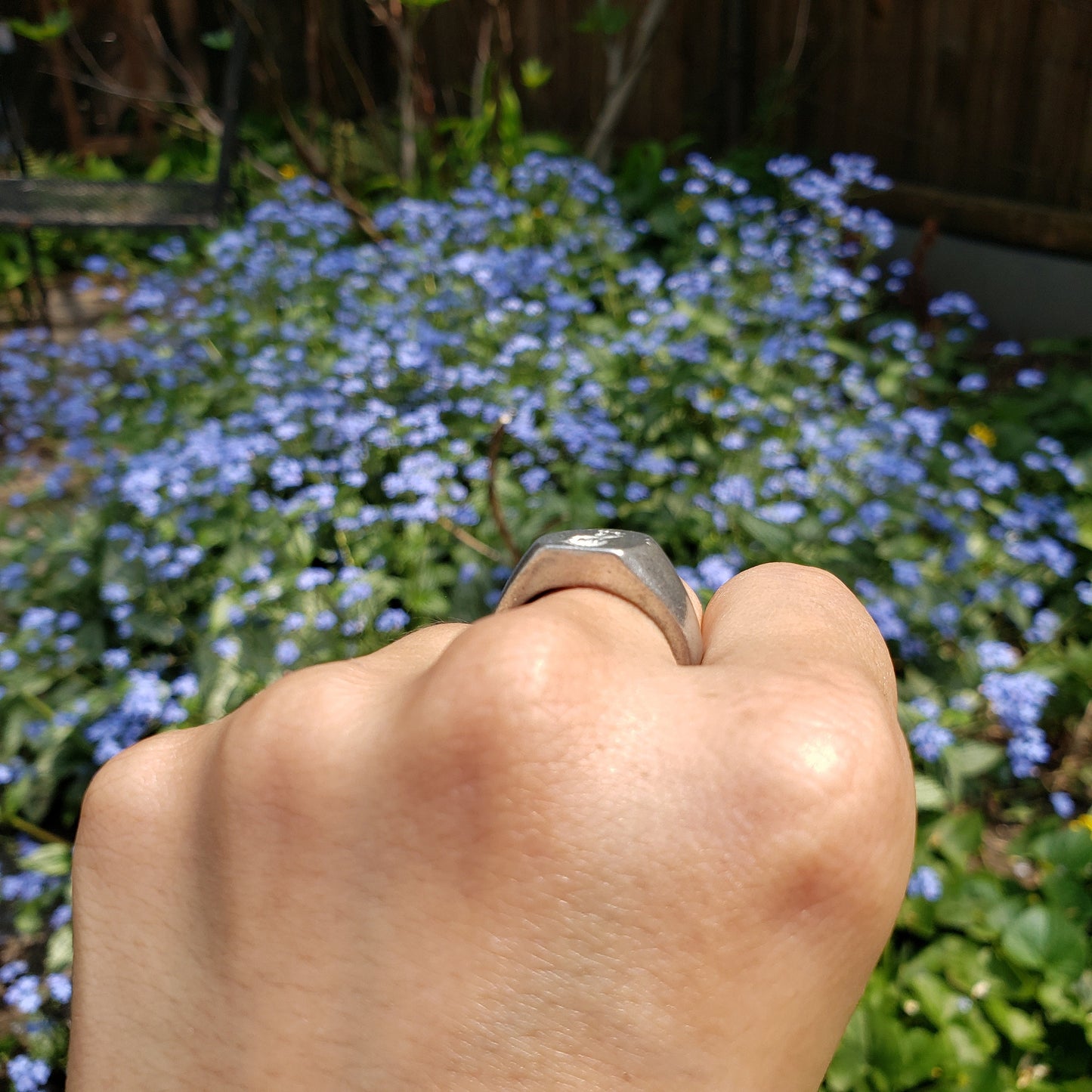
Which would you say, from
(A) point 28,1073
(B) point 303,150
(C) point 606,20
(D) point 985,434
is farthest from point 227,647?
(C) point 606,20

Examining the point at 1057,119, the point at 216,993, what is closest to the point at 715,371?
the point at 1057,119

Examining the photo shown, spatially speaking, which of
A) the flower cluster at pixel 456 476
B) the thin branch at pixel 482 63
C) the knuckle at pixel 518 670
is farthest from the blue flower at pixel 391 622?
the thin branch at pixel 482 63

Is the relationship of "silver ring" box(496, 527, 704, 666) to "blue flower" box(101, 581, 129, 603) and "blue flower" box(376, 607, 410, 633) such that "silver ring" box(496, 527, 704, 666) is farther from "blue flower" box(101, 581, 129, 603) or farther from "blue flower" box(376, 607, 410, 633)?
"blue flower" box(101, 581, 129, 603)

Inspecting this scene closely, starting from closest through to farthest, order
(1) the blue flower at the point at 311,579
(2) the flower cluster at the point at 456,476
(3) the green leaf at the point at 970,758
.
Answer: (3) the green leaf at the point at 970,758, (1) the blue flower at the point at 311,579, (2) the flower cluster at the point at 456,476

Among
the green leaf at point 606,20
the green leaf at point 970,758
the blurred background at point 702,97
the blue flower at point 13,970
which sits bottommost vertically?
the blue flower at point 13,970

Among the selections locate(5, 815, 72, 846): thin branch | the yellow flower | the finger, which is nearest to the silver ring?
the finger

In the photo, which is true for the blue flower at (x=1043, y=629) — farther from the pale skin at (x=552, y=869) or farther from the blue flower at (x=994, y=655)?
the pale skin at (x=552, y=869)
